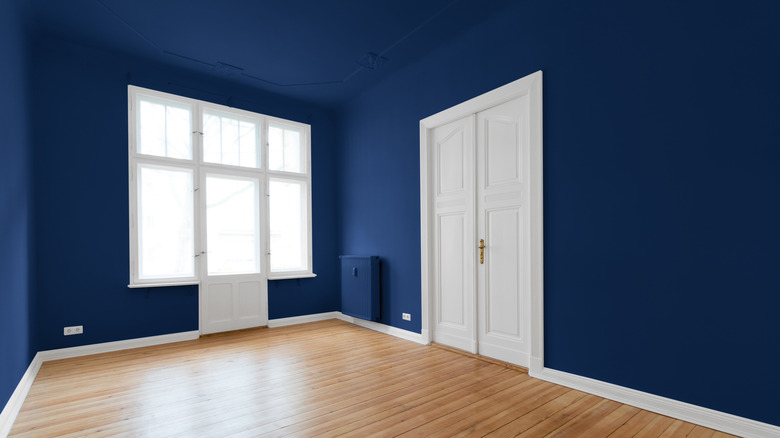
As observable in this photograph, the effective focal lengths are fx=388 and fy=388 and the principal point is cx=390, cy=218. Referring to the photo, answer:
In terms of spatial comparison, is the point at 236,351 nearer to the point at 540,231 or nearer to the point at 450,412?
the point at 450,412

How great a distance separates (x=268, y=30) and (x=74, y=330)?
3701 millimetres

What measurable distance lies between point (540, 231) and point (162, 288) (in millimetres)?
4238

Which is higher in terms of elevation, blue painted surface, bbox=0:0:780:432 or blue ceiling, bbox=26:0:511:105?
blue ceiling, bbox=26:0:511:105

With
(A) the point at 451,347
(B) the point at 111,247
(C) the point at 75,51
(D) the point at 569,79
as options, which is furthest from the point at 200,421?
(C) the point at 75,51

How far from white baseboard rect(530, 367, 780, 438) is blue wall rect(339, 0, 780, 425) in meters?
Answer: 0.05

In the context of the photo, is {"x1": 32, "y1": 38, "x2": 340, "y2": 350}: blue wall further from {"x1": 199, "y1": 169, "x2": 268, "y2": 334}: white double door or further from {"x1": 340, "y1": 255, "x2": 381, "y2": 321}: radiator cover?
{"x1": 340, "y1": 255, "x2": 381, "y2": 321}: radiator cover

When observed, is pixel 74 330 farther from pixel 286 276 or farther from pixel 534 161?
pixel 534 161

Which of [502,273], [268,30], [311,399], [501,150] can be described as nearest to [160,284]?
[311,399]

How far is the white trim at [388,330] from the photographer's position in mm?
4523

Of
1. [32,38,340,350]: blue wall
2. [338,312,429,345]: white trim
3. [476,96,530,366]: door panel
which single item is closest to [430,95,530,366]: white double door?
[476,96,530,366]: door panel

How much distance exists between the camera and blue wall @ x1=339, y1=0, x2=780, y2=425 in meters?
2.24

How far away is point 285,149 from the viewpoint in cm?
572

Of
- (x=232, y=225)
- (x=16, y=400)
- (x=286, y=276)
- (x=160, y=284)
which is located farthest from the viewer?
(x=286, y=276)

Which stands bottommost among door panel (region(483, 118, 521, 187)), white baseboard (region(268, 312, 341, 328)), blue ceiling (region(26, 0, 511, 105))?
white baseboard (region(268, 312, 341, 328))
